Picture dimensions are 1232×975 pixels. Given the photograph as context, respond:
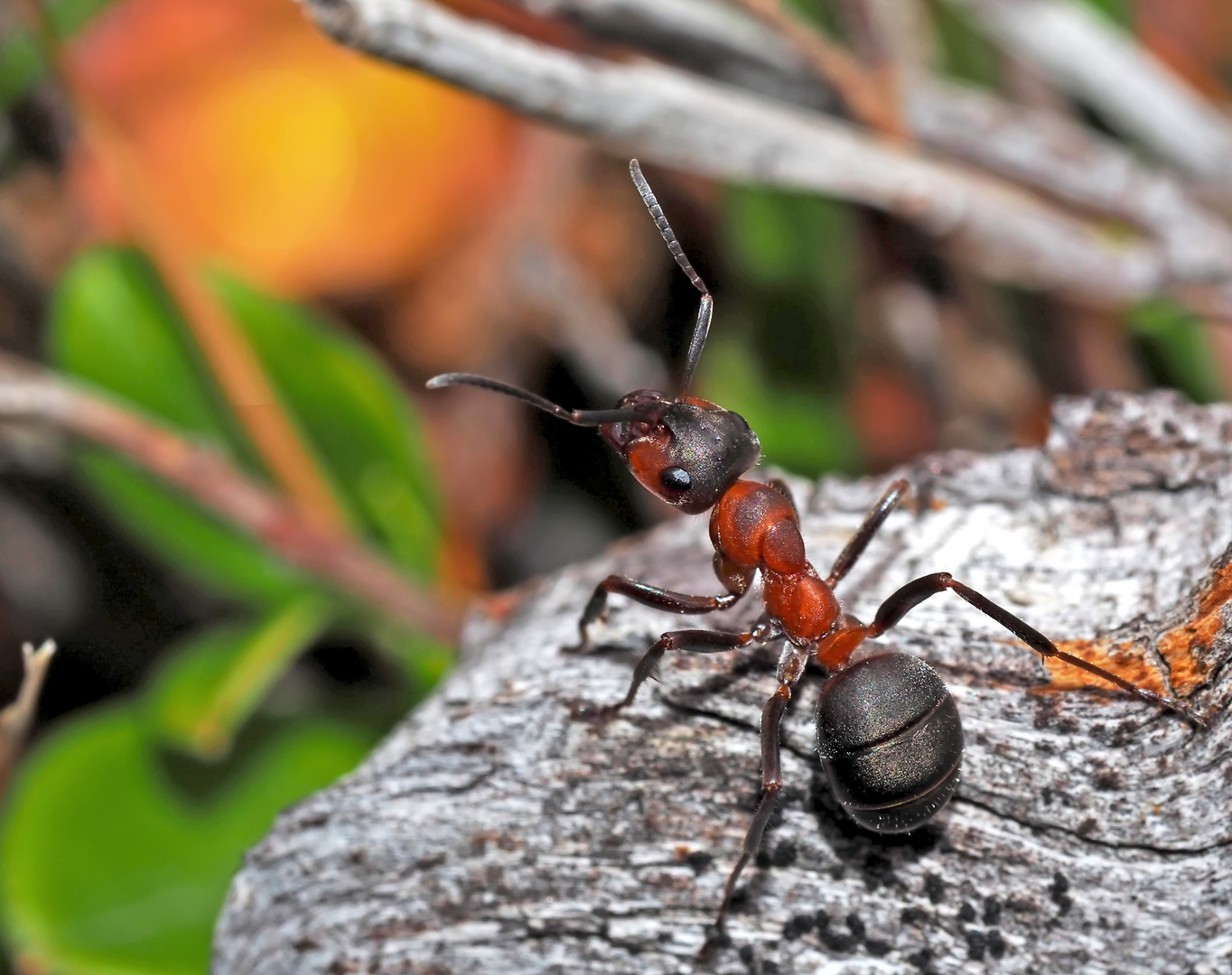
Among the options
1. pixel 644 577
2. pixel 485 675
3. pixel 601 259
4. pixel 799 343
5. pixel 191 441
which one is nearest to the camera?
pixel 485 675

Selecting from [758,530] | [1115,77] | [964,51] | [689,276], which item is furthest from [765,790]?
[964,51]

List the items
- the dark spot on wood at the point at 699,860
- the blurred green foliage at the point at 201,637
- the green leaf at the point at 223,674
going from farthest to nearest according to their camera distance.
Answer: the blurred green foliage at the point at 201,637, the green leaf at the point at 223,674, the dark spot on wood at the point at 699,860

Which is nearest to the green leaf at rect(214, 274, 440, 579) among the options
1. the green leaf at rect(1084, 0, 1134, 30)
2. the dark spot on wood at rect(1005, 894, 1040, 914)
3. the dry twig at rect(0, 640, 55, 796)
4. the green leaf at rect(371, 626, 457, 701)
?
the green leaf at rect(371, 626, 457, 701)

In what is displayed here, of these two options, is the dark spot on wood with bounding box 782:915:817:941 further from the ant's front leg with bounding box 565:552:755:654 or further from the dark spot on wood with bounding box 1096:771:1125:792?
the ant's front leg with bounding box 565:552:755:654

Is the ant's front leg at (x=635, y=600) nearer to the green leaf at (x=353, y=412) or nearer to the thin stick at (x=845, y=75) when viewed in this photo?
the green leaf at (x=353, y=412)

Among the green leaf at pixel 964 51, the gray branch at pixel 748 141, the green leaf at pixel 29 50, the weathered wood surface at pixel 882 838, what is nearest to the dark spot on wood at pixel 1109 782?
the weathered wood surface at pixel 882 838

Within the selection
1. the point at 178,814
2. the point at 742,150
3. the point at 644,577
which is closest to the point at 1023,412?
the point at 742,150

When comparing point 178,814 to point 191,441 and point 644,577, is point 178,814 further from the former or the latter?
point 644,577
